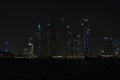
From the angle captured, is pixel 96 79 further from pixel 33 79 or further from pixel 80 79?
pixel 33 79

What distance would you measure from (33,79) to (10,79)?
560 centimetres

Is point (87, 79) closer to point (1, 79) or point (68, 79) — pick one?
point (68, 79)

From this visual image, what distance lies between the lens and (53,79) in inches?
3713

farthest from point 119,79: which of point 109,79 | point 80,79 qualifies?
point 80,79

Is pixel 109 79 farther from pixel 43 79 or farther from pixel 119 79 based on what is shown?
pixel 43 79

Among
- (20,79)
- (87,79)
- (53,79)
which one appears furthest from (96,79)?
(20,79)

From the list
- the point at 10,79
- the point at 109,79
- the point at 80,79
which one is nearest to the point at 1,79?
the point at 10,79

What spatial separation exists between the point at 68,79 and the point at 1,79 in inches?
567

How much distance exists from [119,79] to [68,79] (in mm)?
10894

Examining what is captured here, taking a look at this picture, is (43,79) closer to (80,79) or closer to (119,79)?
(80,79)

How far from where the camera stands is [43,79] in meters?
93.6

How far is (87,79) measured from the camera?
93.7 m

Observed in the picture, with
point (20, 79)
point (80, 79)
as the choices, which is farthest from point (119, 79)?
point (20, 79)

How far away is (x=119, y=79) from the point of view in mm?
91000
